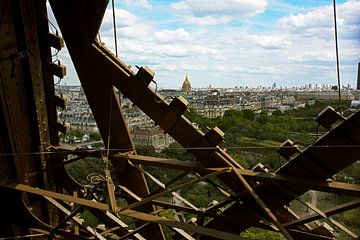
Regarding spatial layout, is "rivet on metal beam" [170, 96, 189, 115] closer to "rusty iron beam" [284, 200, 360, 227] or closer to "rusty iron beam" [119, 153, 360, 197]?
"rusty iron beam" [119, 153, 360, 197]

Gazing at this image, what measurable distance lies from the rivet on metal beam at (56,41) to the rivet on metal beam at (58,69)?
28cm

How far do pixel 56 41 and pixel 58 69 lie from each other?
0.42 meters

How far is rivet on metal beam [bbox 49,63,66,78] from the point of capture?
5.27m

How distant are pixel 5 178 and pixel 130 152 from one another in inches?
64.6

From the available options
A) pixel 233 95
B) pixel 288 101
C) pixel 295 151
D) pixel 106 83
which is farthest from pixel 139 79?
pixel 233 95

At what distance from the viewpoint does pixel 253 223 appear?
13.2ft

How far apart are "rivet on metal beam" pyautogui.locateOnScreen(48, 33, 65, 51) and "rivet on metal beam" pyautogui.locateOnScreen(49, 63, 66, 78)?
276mm

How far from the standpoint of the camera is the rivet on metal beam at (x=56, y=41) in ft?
16.4

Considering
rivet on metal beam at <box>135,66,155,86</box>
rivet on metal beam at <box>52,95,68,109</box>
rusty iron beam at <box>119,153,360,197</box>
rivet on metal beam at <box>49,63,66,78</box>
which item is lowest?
rusty iron beam at <box>119,153,360,197</box>

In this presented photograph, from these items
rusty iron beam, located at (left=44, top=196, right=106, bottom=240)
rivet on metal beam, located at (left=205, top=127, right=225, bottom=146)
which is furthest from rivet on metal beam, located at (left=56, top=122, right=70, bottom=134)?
rivet on metal beam, located at (left=205, top=127, right=225, bottom=146)

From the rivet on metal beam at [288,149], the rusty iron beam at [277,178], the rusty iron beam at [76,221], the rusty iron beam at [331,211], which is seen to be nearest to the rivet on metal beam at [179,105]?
the rusty iron beam at [277,178]

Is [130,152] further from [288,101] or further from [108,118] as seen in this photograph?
[288,101]

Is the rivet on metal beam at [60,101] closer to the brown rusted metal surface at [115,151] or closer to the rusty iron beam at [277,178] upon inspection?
the brown rusted metal surface at [115,151]

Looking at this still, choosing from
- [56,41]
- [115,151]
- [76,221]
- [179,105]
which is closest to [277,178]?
[179,105]
